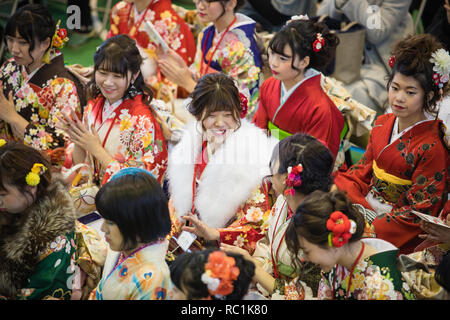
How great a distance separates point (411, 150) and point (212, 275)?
1.77 meters

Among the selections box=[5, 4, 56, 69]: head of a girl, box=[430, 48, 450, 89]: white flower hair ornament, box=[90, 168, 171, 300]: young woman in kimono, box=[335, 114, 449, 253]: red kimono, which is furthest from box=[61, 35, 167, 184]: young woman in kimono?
box=[430, 48, 450, 89]: white flower hair ornament

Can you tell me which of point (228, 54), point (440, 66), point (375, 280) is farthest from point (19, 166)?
point (228, 54)

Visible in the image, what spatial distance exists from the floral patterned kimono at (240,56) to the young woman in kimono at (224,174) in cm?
142

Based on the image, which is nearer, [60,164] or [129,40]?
[129,40]

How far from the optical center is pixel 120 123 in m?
3.78

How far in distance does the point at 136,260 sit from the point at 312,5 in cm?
447

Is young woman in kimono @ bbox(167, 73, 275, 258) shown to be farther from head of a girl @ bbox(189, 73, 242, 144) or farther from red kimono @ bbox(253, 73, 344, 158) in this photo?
red kimono @ bbox(253, 73, 344, 158)

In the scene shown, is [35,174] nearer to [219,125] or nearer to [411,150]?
[219,125]

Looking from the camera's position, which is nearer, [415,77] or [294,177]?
[294,177]

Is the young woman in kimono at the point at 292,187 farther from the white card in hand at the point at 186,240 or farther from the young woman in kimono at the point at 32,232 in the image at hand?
Answer: the young woman in kimono at the point at 32,232

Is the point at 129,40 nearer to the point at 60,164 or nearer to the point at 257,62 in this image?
the point at 60,164

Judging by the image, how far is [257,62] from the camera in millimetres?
5008

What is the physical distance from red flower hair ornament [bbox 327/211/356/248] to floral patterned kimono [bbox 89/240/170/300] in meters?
0.81
